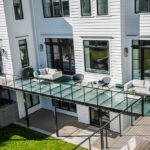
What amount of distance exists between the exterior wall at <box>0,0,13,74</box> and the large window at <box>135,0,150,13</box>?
8152 millimetres

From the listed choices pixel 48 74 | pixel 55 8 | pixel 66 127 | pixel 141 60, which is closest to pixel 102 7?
pixel 141 60

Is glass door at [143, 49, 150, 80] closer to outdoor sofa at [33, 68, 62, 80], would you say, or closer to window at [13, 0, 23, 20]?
outdoor sofa at [33, 68, 62, 80]

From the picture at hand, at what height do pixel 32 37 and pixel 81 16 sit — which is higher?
pixel 81 16

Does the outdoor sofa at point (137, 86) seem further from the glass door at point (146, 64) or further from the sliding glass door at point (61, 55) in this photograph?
the sliding glass door at point (61, 55)

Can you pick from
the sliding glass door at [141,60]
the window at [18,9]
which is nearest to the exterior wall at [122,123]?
the sliding glass door at [141,60]

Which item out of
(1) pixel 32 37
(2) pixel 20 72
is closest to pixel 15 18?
(1) pixel 32 37

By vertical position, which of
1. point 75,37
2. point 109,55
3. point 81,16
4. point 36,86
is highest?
point 81,16

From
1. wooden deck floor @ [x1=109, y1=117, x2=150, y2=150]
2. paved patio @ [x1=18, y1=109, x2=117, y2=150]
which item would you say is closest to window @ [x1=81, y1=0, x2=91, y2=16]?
wooden deck floor @ [x1=109, y1=117, x2=150, y2=150]

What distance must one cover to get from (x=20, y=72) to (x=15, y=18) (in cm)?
364

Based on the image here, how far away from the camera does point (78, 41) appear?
1512 centimetres

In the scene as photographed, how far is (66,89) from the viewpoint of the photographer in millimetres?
14648

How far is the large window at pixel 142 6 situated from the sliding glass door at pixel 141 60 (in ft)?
5.38

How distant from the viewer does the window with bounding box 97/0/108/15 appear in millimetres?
13466

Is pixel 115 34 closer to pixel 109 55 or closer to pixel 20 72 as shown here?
pixel 109 55
